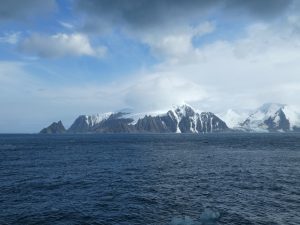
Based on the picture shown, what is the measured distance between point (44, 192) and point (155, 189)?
17.4 m

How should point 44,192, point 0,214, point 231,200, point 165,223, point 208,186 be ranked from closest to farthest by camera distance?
1. point 165,223
2. point 0,214
3. point 231,200
4. point 44,192
5. point 208,186

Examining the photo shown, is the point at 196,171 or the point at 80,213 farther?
the point at 196,171

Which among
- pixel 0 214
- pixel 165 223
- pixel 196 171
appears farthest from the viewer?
pixel 196 171

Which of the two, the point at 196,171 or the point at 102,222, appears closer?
the point at 102,222

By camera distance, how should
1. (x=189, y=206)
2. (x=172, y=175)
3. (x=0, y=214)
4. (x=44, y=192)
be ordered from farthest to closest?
(x=172, y=175) < (x=44, y=192) < (x=189, y=206) < (x=0, y=214)

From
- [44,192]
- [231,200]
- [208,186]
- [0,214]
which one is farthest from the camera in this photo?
[208,186]

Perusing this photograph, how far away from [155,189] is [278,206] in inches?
763

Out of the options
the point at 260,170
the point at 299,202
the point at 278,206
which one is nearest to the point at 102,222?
the point at 278,206

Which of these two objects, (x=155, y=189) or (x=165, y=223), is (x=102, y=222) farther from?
(x=155, y=189)

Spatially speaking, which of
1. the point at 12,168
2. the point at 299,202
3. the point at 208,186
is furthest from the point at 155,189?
the point at 12,168

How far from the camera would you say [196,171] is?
78250 mm

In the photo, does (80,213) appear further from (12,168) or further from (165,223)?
(12,168)

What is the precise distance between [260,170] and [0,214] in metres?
56.4

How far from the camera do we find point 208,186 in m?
59.3
